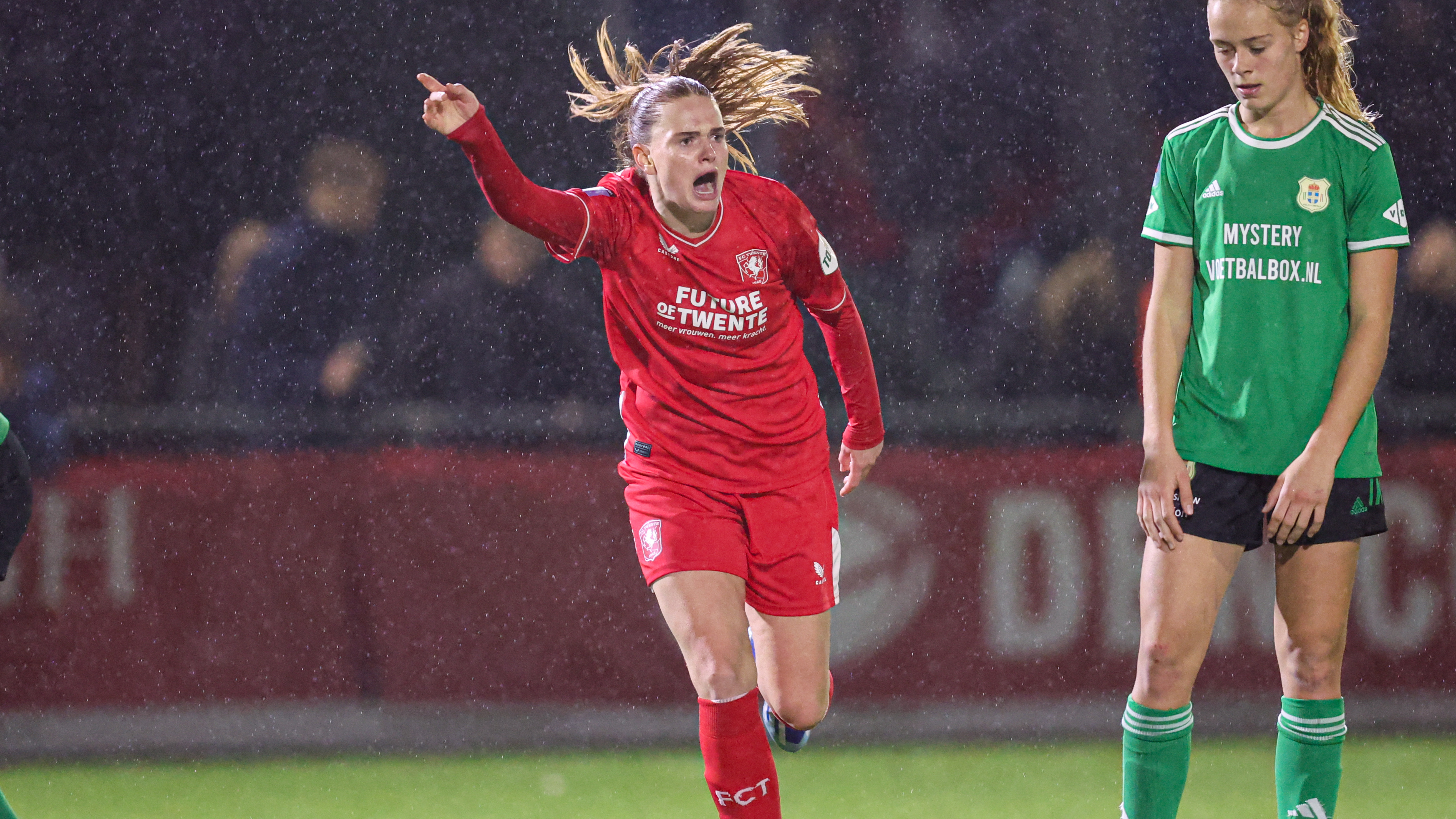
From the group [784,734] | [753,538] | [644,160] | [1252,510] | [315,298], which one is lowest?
[784,734]

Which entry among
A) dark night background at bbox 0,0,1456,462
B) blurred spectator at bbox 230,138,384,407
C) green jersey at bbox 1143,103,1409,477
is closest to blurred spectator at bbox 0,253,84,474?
dark night background at bbox 0,0,1456,462

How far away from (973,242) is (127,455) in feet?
9.31

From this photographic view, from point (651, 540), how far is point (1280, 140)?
1284 mm

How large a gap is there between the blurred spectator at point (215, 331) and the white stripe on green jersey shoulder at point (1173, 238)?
3374mm

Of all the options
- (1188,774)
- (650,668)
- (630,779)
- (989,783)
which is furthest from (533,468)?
(1188,774)

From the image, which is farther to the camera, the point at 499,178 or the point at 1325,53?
the point at 499,178

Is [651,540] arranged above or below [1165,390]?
below

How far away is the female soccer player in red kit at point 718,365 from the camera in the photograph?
267 centimetres

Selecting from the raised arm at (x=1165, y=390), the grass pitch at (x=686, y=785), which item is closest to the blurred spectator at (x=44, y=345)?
the grass pitch at (x=686, y=785)

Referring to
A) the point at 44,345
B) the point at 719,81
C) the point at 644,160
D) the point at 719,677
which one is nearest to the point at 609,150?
the point at 44,345

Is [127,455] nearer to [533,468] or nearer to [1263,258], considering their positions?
[533,468]

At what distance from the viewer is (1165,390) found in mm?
2471

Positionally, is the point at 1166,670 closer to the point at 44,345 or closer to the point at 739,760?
the point at 739,760

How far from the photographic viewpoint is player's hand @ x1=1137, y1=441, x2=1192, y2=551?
2428mm
